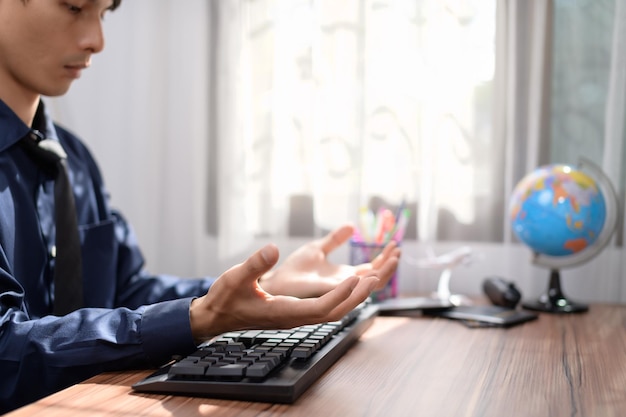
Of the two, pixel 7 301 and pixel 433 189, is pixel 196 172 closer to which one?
pixel 433 189

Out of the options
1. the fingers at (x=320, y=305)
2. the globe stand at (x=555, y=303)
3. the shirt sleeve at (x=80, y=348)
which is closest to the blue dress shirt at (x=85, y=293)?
the shirt sleeve at (x=80, y=348)

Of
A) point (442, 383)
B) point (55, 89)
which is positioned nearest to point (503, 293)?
point (442, 383)

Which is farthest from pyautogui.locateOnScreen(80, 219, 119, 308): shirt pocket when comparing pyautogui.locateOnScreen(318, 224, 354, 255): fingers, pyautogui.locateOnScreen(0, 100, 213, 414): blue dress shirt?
pyautogui.locateOnScreen(318, 224, 354, 255): fingers

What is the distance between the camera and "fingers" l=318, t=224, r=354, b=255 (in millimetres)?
1274

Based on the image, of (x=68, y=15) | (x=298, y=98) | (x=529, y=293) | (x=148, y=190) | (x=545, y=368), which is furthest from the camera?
(x=148, y=190)

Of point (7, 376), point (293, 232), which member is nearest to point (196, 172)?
point (293, 232)

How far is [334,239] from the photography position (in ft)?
4.22

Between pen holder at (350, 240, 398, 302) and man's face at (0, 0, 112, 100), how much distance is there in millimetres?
623

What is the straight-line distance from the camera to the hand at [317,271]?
3.65 feet

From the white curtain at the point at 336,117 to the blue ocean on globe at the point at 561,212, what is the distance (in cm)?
23

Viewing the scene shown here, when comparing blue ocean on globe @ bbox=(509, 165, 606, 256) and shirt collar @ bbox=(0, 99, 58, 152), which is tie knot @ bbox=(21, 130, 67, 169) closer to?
shirt collar @ bbox=(0, 99, 58, 152)

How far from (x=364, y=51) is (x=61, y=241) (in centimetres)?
89

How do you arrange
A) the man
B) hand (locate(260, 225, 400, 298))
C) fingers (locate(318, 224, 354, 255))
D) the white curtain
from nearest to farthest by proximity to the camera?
the man, hand (locate(260, 225, 400, 298)), fingers (locate(318, 224, 354, 255)), the white curtain

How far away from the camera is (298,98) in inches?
70.2
